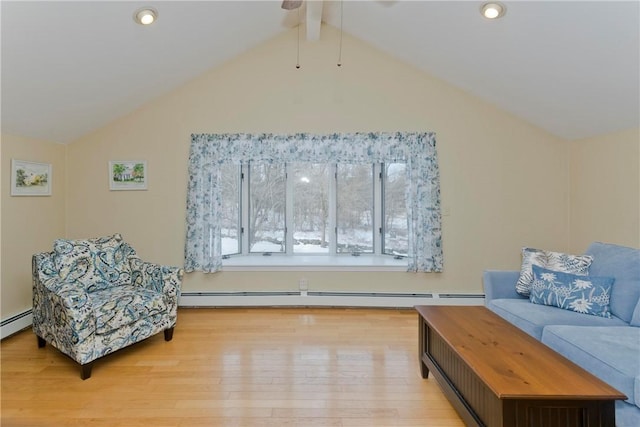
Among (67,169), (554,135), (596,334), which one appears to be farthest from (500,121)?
(67,169)

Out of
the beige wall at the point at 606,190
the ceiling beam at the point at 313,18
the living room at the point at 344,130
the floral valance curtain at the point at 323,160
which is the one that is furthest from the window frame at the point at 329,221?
the beige wall at the point at 606,190

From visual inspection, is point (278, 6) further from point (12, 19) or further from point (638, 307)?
point (638, 307)

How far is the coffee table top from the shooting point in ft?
4.39

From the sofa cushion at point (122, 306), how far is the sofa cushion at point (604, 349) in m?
2.94

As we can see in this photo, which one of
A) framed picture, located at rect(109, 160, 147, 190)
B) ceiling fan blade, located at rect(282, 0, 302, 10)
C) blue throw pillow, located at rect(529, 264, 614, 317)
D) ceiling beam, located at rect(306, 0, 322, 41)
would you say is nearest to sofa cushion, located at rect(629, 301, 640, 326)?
blue throw pillow, located at rect(529, 264, 614, 317)

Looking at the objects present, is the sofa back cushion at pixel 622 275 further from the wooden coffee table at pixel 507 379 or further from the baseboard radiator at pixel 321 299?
the baseboard radiator at pixel 321 299

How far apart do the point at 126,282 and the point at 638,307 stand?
4.03 meters

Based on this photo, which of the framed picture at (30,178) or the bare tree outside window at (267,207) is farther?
the bare tree outside window at (267,207)

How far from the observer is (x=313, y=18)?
3035 mm

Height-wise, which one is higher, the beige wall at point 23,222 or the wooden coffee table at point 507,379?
the beige wall at point 23,222

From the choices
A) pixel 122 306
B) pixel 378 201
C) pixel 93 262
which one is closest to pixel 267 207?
pixel 378 201

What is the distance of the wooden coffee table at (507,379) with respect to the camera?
4.38 feet

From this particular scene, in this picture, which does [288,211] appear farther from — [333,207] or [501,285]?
[501,285]

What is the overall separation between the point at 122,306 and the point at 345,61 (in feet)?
10.6
